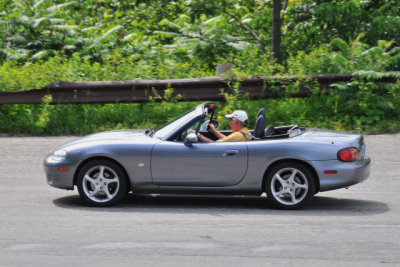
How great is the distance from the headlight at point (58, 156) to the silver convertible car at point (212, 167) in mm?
17

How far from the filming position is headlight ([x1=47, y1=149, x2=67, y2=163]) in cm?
800

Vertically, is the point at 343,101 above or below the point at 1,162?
above

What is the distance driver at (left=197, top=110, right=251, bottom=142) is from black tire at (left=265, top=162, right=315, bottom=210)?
604mm

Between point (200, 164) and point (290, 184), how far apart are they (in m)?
1.07

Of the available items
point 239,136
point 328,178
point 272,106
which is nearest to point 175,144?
point 239,136

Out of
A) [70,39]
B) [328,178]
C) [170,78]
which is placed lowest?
[328,178]

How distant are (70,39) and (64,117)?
13.6 feet

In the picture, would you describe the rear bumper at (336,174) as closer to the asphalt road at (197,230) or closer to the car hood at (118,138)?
the asphalt road at (197,230)

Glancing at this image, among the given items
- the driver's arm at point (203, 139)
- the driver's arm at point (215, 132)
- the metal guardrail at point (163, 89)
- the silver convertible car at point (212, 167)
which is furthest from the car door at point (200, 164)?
the metal guardrail at point (163, 89)

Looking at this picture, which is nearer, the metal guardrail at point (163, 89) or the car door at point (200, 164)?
the car door at point (200, 164)

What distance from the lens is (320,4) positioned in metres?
15.0

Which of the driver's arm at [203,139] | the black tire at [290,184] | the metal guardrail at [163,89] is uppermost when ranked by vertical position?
the metal guardrail at [163,89]

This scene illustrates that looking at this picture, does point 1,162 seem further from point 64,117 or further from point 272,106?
point 272,106

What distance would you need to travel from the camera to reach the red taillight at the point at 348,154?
7.80m
